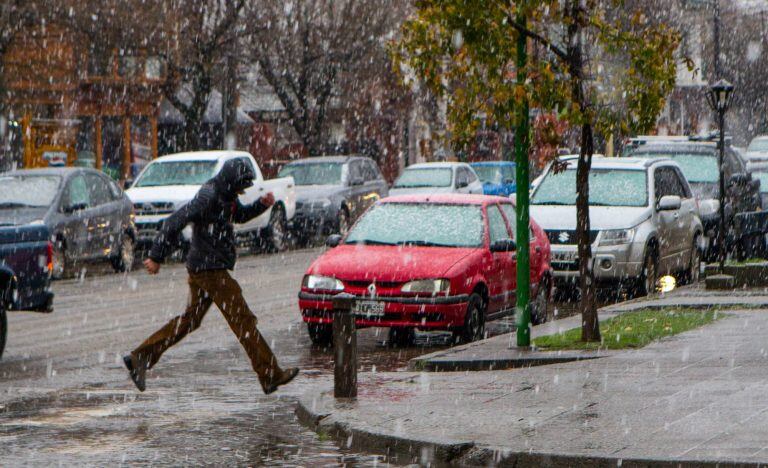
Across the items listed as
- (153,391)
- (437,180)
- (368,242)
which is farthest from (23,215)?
(437,180)

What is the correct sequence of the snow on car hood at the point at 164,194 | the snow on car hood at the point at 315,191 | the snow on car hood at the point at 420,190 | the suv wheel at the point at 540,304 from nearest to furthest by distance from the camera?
the suv wheel at the point at 540,304
the snow on car hood at the point at 164,194
the snow on car hood at the point at 315,191
the snow on car hood at the point at 420,190

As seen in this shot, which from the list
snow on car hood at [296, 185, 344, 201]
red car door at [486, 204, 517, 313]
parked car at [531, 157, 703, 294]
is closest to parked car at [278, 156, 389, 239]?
snow on car hood at [296, 185, 344, 201]

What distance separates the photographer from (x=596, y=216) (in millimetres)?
18828

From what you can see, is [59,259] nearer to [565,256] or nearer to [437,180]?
[565,256]

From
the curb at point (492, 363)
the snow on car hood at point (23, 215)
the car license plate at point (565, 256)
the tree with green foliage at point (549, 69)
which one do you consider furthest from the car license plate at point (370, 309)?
the snow on car hood at point (23, 215)

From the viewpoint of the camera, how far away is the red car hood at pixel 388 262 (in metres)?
13.6

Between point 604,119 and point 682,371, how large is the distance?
101 inches

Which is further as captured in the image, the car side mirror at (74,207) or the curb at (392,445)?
the car side mirror at (74,207)

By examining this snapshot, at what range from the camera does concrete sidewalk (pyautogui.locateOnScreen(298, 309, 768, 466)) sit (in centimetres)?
786

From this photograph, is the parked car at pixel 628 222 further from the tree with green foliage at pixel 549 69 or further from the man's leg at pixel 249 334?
the man's leg at pixel 249 334

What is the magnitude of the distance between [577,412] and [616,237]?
9.47 m

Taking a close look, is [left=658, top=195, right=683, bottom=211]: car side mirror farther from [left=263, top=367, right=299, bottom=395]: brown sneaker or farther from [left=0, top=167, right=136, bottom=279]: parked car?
[left=263, top=367, right=299, bottom=395]: brown sneaker

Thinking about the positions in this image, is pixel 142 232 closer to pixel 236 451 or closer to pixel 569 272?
pixel 569 272

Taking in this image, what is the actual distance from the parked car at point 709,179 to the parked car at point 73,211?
9.22m
